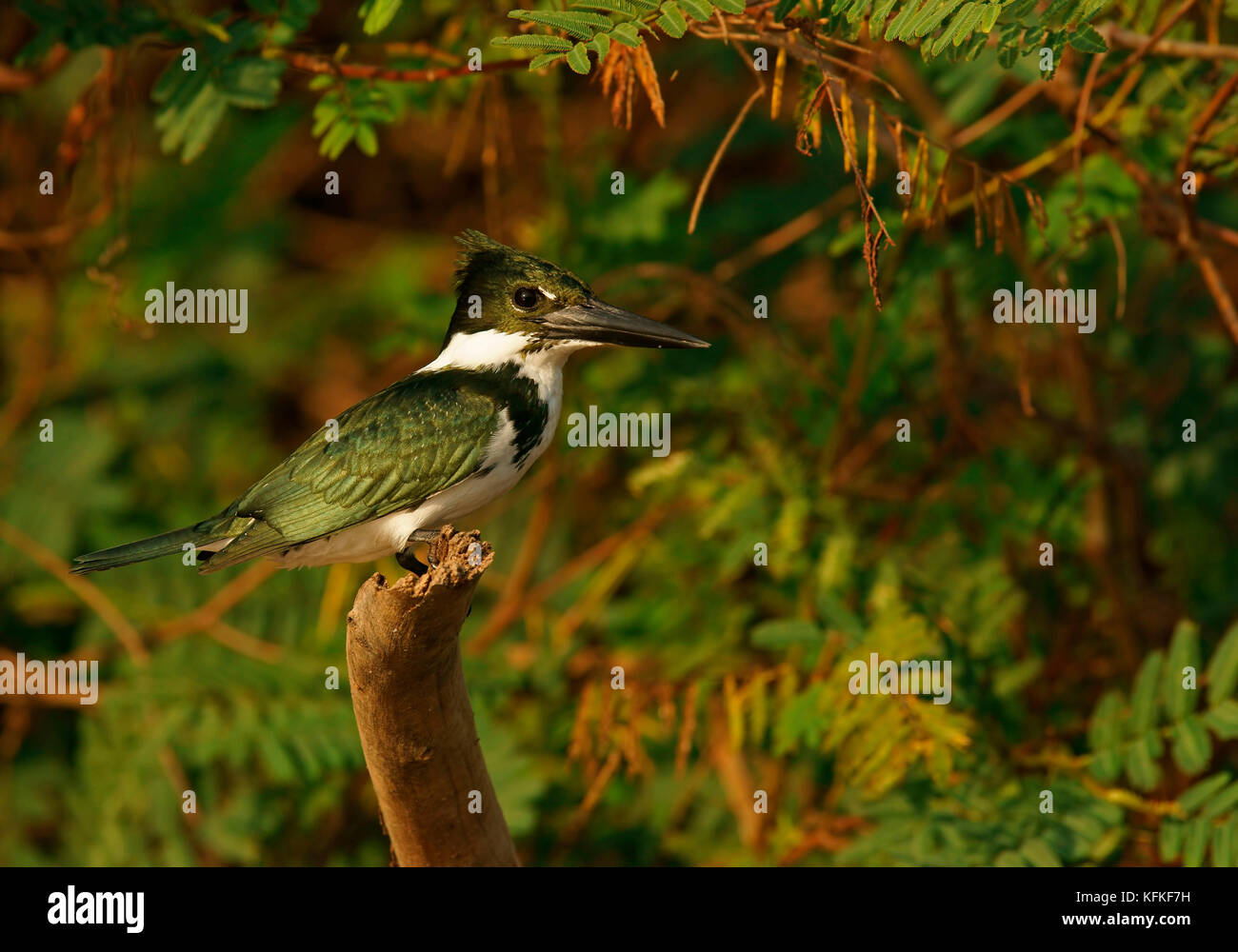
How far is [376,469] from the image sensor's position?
295 centimetres

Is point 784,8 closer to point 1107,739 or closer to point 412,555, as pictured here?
point 412,555

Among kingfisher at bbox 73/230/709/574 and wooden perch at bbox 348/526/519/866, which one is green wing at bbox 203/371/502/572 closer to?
kingfisher at bbox 73/230/709/574

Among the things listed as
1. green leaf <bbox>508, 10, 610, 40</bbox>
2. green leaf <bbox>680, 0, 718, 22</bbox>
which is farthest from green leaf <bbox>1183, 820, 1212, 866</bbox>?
green leaf <bbox>508, 10, 610, 40</bbox>

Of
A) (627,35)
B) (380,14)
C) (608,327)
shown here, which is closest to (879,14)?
(627,35)

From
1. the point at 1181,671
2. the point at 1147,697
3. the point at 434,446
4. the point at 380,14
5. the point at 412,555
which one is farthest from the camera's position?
the point at 1147,697

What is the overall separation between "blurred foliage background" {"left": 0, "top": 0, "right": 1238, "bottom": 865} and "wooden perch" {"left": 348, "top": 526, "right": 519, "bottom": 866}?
1.00 meters

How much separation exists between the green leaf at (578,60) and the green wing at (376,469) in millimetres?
734

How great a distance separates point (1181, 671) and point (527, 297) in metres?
2.13

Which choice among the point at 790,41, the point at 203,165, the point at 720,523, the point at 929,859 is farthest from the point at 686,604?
the point at 203,165

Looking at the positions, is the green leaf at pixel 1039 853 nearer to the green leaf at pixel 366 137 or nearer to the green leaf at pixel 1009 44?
the green leaf at pixel 1009 44

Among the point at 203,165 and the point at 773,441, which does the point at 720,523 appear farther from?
the point at 203,165

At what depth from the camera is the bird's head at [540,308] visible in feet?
9.77

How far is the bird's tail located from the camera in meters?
2.94

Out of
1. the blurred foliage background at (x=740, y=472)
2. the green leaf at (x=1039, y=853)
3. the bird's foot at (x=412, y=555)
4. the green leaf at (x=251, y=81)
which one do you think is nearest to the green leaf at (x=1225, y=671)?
the blurred foliage background at (x=740, y=472)
